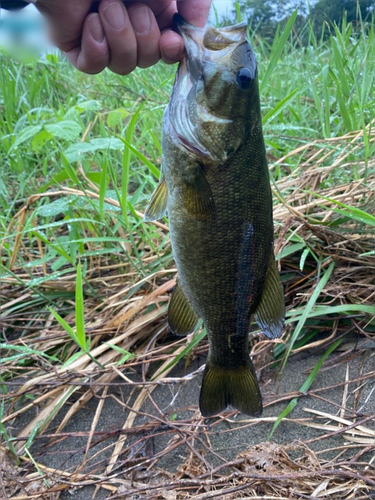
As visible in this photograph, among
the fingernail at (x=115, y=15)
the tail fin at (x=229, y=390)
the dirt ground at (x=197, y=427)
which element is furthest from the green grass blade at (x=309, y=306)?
the fingernail at (x=115, y=15)

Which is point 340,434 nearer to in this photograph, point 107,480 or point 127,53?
point 107,480

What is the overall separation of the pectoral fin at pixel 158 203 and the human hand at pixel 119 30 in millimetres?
351

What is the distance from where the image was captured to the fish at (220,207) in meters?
1.13

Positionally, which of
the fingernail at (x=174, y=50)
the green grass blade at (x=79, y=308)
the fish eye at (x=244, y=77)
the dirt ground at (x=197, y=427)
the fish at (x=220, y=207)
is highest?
the fingernail at (x=174, y=50)

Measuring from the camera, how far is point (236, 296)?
1181 millimetres

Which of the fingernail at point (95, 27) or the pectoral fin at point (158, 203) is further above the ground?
the fingernail at point (95, 27)

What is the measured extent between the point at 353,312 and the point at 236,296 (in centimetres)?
90

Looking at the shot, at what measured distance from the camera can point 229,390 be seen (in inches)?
48.5

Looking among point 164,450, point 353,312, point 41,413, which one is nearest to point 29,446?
point 41,413

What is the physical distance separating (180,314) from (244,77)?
2.04 ft

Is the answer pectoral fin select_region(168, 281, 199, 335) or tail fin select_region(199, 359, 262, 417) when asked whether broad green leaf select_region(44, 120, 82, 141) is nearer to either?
pectoral fin select_region(168, 281, 199, 335)

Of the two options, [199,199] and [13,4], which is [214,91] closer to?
[199,199]

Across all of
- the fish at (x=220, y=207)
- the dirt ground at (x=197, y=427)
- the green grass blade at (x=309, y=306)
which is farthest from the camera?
the green grass blade at (x=309, y=306)

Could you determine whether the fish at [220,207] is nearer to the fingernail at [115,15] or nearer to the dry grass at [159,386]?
the fingernail at [115,15]
